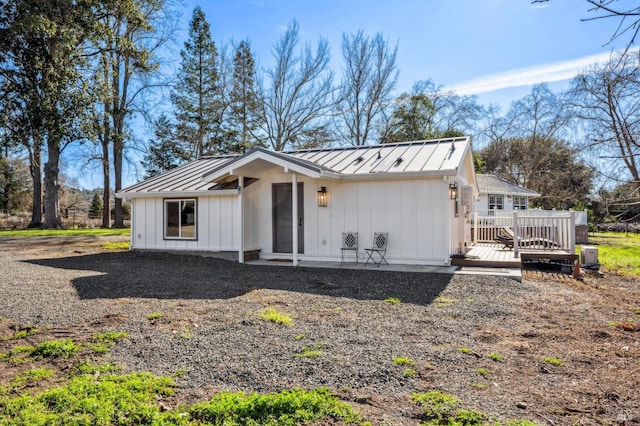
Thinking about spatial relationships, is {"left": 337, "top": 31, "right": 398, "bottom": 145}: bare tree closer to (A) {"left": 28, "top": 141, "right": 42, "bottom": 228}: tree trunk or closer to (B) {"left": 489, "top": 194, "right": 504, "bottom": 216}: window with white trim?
(B) {"left": 489, "top": 194, "right": 504, "bottom": 216}: window with white trim

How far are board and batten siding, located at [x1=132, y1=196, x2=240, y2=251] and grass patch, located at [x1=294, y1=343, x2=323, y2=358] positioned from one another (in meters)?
7.45

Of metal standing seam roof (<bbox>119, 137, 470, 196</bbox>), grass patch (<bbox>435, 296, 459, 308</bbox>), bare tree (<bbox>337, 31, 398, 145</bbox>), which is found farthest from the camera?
bare tree (<bbox>337, 31, 398, 145</bbox>)

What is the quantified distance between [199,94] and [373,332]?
89.1 feet

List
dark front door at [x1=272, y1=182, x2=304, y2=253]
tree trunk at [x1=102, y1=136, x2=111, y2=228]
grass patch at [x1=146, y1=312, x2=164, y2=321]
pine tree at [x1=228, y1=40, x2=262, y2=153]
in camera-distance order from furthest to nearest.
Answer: pine tree at [x1=228, y1=40, x2=262, y2=153]
tree trunk at [x1=102, y1=136, x2=111, y2=228]
dark front door at [x1=272, y1=182, x2=304, y2=253]
grass patch at [x1=146, y1=312, x2=164, y2=321]

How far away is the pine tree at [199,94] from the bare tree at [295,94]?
3.73 meters

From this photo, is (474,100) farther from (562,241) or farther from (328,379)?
(328,379)

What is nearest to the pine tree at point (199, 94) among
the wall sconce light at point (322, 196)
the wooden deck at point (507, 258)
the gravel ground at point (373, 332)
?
the wall sconce light at point (322, 196)

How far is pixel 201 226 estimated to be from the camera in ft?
38.8

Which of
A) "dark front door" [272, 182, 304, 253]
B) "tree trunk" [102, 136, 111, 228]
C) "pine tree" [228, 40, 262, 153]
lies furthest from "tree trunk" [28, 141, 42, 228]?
"dark front door" [272, 182, 304, 253]

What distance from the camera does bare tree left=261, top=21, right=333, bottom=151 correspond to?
26891 millimetres

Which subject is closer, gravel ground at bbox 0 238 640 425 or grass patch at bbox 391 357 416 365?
gravel ground at bbox 0 238 640 425

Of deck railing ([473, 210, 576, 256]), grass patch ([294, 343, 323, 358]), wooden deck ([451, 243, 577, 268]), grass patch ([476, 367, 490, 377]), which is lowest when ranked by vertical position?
grass patch ([476, 367, 490, 377])

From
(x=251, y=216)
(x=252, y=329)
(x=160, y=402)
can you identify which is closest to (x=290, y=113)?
(x=251, y=216)

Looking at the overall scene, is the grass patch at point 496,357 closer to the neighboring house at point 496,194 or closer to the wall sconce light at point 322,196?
the wall sconce light at point 322,196
